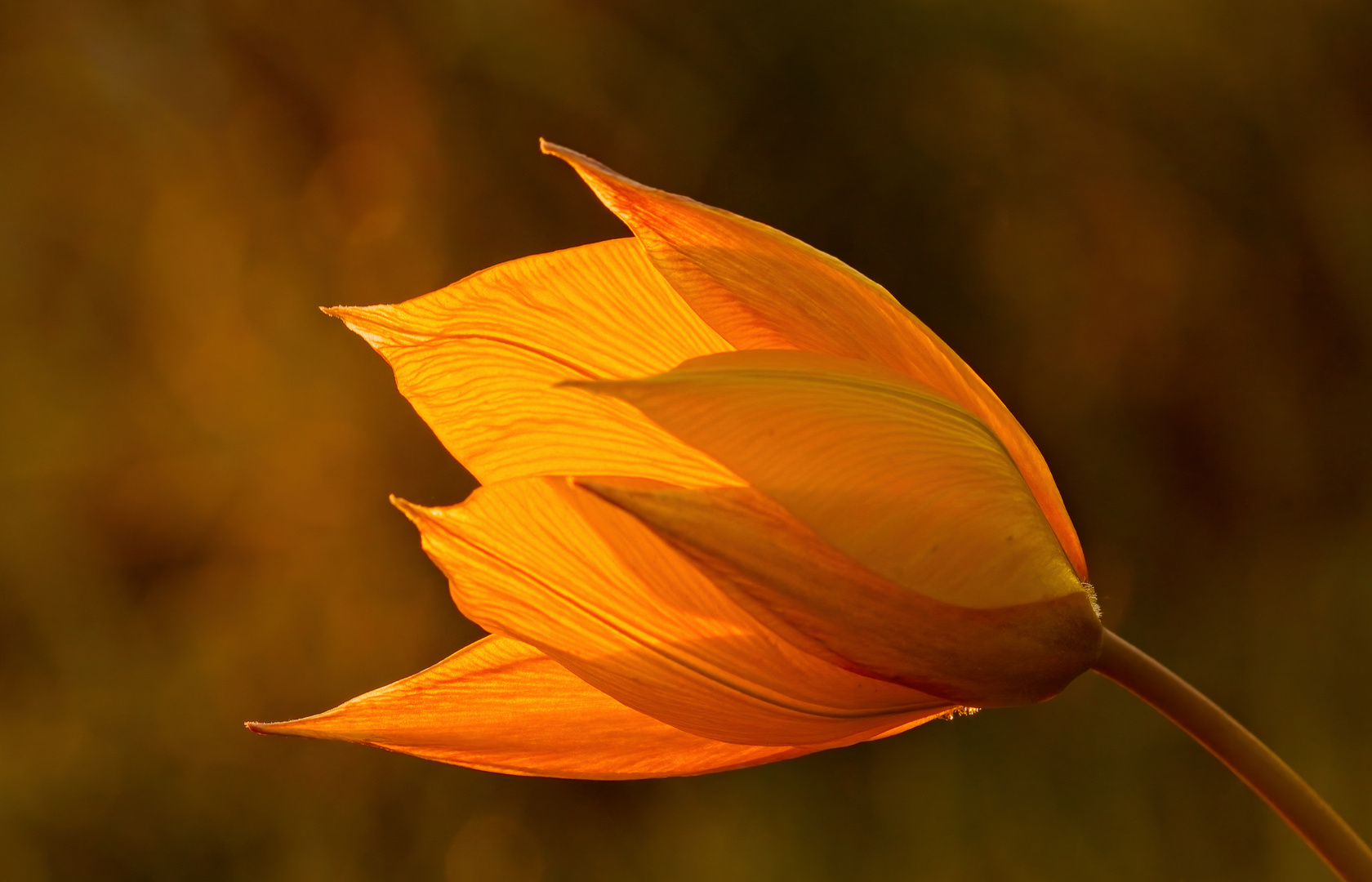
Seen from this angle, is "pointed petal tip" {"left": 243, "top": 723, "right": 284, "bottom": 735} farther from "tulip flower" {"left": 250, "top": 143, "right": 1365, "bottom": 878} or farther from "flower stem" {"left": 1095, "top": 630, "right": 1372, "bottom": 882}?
"flower stem" {"left": 1095, "top": 630, "right": 1372, "bottom": 882}

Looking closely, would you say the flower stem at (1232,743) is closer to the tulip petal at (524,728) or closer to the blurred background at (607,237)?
the tulip petal at (524,728)

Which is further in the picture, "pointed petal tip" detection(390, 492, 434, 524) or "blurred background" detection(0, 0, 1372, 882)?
"blurred background" detection(0, 0, 1372, 882)

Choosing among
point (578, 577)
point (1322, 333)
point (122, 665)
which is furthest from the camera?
point (122, 665)

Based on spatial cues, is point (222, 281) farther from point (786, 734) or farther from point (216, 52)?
point (786, 734)

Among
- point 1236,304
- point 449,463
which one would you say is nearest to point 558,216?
point 449,463

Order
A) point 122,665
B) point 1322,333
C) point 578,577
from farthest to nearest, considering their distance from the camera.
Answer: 1. point 122,665
2. point 1322,333
3. point 578,577

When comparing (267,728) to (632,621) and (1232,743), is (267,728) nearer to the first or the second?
(632,621)

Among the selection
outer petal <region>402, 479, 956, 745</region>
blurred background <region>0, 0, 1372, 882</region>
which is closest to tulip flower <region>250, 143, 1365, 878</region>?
outer petal <region>402, 479, 956, 745</region>

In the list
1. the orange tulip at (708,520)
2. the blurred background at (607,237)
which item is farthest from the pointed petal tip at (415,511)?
the blurred background at (607,237)
